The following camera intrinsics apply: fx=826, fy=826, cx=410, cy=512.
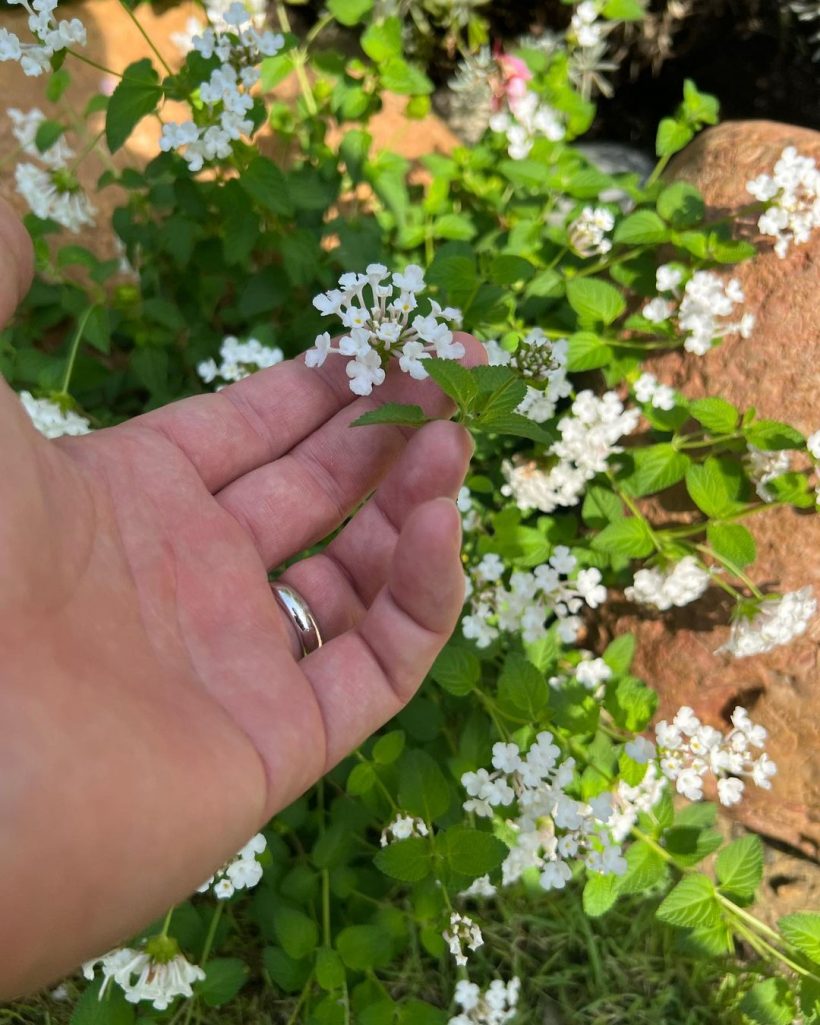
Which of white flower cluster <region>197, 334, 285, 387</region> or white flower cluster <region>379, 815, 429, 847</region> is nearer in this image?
white flower cluster <region>379, 815, 429, 847</region>

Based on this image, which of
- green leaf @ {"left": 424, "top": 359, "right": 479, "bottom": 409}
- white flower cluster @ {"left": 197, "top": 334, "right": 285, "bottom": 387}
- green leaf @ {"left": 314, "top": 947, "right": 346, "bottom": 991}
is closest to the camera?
green leaf @ {"left": 424, "top": 359, "right": 479, "bottom": 409}

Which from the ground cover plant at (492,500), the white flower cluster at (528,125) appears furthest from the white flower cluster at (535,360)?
the white flower cluster at (528,125)

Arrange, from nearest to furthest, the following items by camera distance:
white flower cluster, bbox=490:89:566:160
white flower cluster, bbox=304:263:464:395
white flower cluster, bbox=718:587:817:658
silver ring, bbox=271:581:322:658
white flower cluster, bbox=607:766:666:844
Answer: white flower cluster, bbox=304:263:464:395
silver ring, bbox=271:581:322:658
white flower cluster, bbox=607:766:666:844
white flower cluster, bbox=718:587:817:658
white flower cluster, bbox=490:89:566:160

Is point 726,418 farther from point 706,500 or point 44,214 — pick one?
point 44,214

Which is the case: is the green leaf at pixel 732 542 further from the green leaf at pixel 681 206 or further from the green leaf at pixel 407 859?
the green leaf at pixel 407 859

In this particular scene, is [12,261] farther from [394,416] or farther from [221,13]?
[221,13]

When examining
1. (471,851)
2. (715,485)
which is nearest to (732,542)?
(715,485)

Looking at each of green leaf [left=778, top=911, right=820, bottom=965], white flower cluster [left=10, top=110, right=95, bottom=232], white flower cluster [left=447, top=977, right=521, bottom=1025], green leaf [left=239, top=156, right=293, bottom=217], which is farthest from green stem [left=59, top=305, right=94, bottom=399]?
green leaf [left=778, top=911, right=820, bottom=965]

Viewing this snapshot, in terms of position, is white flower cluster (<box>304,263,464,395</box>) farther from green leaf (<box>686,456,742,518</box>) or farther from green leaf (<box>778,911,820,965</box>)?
green leaf (<box>778,911,820,965</box>)
